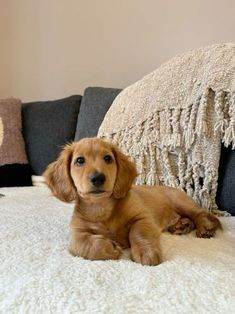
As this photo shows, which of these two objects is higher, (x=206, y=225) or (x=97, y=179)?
(x=97, y=179)

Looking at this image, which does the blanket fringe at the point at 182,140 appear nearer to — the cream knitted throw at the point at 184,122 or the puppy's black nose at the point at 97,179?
the cream knitted throw at the point at 184,122

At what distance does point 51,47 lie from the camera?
101 inches

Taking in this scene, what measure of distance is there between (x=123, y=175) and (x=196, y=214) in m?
0.33

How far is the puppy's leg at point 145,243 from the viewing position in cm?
96

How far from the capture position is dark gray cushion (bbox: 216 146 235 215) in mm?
1459

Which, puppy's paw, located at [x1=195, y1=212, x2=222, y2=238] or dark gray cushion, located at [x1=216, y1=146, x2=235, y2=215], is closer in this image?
puppy's paw, located at [x1=195, y1=212, x2=222, y2=238]

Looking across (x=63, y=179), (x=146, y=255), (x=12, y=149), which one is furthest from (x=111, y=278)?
(x=12, y=149)

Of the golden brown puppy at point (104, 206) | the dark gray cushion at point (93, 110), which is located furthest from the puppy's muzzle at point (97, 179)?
the dark gray cushion at point (93, 110)

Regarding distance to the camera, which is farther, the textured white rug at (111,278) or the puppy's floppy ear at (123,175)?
the puppy's floppy ear at (123,175)

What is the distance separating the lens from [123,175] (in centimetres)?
114

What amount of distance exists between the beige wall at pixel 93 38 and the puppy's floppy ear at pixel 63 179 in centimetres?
123

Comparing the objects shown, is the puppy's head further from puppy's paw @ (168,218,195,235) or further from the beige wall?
the beige wall

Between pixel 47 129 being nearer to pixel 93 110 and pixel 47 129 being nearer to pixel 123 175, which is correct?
pixel 93 110

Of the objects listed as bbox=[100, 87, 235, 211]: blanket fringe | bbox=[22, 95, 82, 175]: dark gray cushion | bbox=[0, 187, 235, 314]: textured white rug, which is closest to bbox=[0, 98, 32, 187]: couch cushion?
bbox=[22, 95, 82, 175]: dark gray cushion
